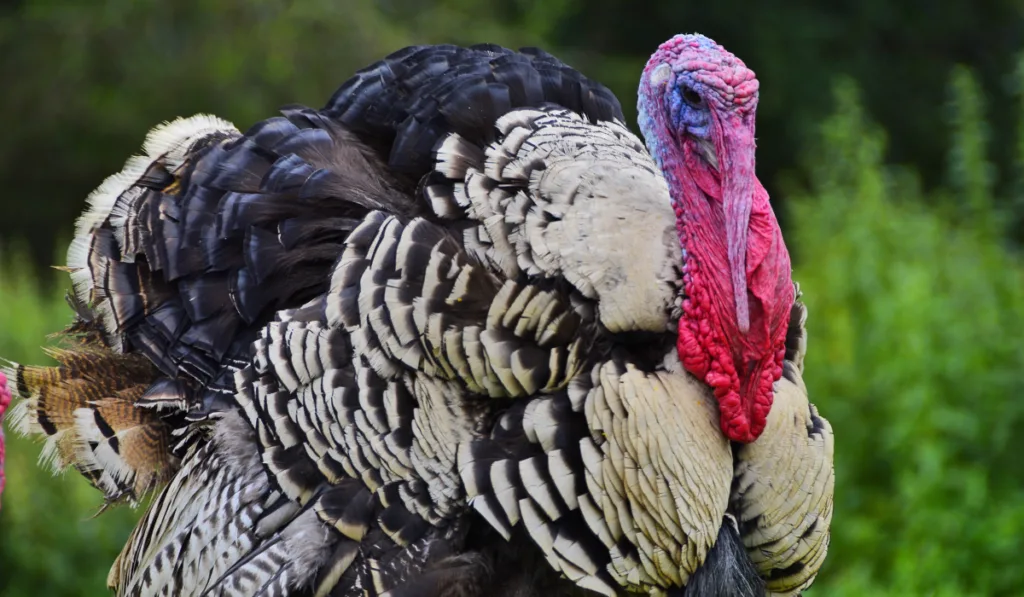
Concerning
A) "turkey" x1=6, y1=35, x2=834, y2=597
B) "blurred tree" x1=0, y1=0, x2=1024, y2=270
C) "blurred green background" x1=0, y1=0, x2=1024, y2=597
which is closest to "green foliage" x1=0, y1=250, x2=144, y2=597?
"blurred green background" x1=0, y1=0, x2=1024, y2=597

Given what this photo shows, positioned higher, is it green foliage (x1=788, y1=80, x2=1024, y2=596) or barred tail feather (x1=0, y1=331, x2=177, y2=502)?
barred tail feather (x1=0, y1=331, x2=177, y2=502)

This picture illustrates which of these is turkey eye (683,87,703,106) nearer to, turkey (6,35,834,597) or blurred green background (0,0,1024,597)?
turkey (6,35,834,597)

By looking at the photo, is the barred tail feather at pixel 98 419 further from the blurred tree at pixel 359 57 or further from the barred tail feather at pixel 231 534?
the blurred tree at pixel 359 57

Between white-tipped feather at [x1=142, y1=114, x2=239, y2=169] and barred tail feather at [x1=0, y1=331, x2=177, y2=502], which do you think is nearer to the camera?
barred tail feather at [x1=0, y1=331, x2=177, y2=502]

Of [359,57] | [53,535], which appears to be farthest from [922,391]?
[359,57]

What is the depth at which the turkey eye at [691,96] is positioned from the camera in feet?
9.61

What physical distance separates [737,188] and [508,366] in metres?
0.65

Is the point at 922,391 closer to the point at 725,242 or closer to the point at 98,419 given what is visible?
the point at 725,242

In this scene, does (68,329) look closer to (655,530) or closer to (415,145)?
(415,145)

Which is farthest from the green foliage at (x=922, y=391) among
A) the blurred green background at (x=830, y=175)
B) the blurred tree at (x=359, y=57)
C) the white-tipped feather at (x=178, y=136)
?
the blurred tree at (x=359, y=57)

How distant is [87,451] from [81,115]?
7.49 meters

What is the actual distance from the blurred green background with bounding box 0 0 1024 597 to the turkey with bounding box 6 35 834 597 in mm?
2570

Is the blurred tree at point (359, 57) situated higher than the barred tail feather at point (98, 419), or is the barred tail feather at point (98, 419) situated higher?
the barred tail feather at point (98, 419)

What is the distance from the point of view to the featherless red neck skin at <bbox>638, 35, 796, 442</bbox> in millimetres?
2895
